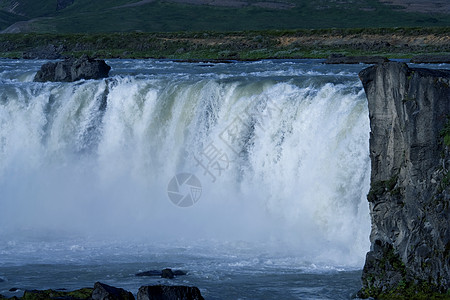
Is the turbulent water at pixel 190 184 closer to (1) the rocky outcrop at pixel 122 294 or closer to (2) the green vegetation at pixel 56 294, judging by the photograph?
(2) the green vegetation at pixel 56 294

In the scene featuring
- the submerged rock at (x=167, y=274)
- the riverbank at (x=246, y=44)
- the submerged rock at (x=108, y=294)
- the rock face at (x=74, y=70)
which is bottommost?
the submerged rock at (x=108, y=294)

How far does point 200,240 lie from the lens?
3131 centimetres

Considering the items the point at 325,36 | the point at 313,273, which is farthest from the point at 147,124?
the point at 325,36

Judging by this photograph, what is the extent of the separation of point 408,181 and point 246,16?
13519 cm

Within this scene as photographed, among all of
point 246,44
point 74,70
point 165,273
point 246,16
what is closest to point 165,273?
point 165,273

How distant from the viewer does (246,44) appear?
299 ft

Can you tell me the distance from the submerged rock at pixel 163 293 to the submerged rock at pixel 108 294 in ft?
1.34

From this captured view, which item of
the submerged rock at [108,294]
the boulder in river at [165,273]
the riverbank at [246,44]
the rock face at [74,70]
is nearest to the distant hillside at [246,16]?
the riverbank at [246,44]

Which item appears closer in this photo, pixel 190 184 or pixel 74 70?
pixel 190 184

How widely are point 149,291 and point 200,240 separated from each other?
1026 cm

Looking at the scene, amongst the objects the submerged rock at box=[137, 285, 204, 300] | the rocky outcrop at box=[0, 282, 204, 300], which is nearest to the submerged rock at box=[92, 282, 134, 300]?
the rocky outcrop at box=[0, 282, 204, 300]

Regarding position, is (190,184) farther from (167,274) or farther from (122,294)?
(122,294)

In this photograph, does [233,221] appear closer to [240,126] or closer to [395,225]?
[240,126]

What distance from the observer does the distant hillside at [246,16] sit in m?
145
